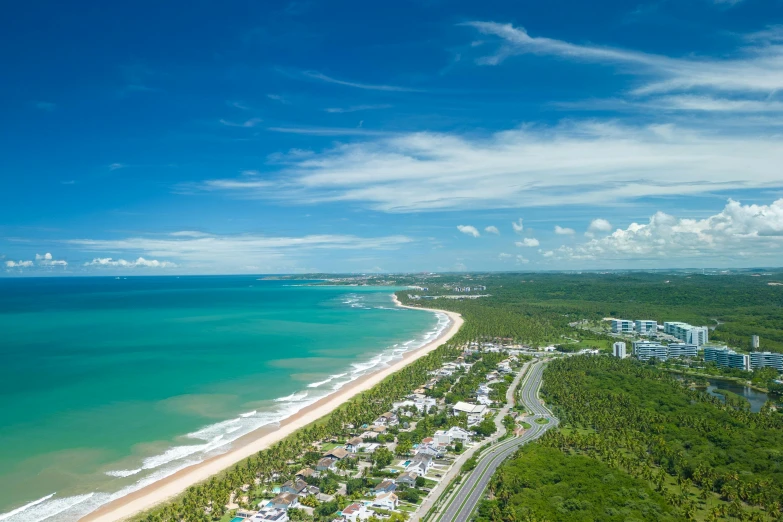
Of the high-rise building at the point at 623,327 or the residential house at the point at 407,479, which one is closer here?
the residential house at the point at 407,479

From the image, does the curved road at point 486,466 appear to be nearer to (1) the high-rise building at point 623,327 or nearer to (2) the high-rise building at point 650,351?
(2) the high-rise building at point 650,351

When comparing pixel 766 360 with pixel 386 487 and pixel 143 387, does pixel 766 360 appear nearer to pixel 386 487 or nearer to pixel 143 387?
pixel 386 487

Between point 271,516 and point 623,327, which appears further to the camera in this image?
point 623,327

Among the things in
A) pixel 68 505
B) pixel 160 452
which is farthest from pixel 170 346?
pixel 68 505

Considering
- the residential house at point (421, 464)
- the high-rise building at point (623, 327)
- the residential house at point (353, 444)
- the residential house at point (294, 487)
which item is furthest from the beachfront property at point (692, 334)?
the residential house at point (294, 487)

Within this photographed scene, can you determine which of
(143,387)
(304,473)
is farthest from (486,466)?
(143,387)
